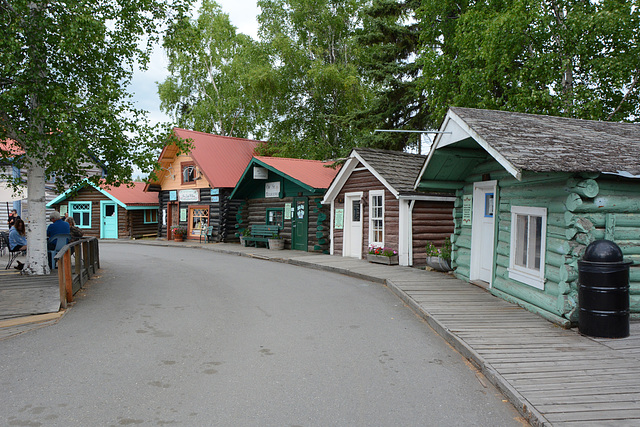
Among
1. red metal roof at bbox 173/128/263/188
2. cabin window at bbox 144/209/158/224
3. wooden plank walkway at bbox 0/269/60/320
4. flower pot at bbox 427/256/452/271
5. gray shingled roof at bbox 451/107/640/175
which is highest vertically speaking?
red metal roof at bbox 173/128/263/188

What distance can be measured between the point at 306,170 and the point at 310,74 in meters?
11.8

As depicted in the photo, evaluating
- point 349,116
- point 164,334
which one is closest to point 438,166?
point 164,334

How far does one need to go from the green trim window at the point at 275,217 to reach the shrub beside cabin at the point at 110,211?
12.0m

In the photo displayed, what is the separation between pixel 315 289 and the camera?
11273 millimetres

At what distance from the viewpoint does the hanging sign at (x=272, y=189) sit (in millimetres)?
22344

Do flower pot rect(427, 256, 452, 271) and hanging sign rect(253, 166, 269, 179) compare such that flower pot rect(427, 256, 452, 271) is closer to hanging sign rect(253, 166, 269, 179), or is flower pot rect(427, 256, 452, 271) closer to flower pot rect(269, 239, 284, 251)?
flower pot rect(269, 239, 284, 251)

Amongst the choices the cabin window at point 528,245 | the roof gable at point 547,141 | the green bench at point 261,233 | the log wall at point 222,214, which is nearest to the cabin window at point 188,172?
the log wall at point 222,214

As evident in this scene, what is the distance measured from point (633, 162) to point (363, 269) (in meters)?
8.15

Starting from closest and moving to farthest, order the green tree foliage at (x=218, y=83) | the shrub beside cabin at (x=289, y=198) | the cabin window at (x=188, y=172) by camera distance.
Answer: the shrub beside cabin at (x=289, y=198) → the cabin window at (x=188, y=172) → the green tree foliage at (x=218, y=83)

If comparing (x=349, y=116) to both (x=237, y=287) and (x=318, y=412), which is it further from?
(x=318, y=412)

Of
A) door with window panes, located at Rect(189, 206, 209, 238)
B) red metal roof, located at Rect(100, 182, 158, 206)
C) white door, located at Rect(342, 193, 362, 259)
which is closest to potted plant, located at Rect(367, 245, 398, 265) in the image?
white door, located at Rect(342, 193, 362, 259)

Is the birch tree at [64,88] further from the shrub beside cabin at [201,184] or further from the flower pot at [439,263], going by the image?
the shrub beside cabin at [201,184]

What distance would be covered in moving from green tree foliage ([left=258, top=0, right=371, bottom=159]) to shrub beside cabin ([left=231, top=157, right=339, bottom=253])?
9.60 m

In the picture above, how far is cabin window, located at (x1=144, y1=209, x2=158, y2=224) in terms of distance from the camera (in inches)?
1284
